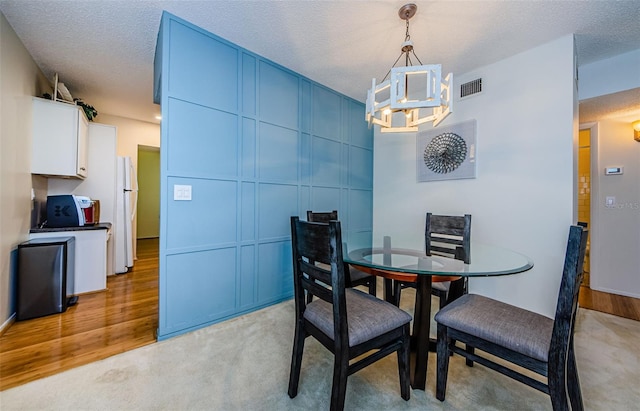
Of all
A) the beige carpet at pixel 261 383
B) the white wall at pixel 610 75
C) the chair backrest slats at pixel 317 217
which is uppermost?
the white wall at pixel 610 75

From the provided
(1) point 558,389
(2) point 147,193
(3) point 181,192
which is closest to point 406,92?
(1) point 558,389

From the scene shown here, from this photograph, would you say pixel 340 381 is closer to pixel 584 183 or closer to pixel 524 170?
pixel 524 170

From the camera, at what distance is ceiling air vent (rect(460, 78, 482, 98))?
2777 mm

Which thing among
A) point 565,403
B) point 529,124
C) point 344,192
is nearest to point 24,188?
point 344,192

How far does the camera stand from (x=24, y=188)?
8.11ft

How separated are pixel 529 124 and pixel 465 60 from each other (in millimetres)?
900

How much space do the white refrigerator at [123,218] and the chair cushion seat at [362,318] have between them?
3.58 meters

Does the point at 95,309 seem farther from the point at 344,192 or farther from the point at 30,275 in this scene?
the point at 344,192

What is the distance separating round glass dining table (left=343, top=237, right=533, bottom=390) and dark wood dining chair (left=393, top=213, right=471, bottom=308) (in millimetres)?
37

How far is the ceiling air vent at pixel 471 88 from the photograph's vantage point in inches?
109

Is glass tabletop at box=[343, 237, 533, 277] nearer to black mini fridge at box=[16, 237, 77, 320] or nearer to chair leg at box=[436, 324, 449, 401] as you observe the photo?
chair leg at box=[436, 324, 449, 401]

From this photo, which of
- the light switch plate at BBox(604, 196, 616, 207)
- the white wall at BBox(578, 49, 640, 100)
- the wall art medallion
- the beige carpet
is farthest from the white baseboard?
the light switch plate at BBox(604, 196, 616, 207)

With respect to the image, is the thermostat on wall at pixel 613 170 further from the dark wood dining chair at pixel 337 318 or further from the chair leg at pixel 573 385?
the dark wood dining chair at pixel 337 318

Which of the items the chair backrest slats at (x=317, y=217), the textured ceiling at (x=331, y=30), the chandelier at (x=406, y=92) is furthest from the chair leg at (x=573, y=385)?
the textured ceiling at (x=331, y=30)
